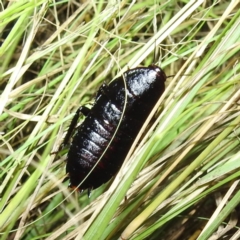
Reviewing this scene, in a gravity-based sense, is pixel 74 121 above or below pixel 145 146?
above

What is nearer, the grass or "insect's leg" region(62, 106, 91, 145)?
the grass

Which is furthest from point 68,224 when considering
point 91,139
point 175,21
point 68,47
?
point 68,47

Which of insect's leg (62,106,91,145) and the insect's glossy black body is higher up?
insect's leg (62,106,91,145)

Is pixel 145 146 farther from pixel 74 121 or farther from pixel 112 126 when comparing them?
pixel 74 121

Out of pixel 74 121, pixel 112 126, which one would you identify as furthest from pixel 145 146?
pixel 74 121

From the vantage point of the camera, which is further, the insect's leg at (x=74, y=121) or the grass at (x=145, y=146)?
the insect's leg at (x=74, y=121)

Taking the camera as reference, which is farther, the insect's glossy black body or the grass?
the insect's glossy black body

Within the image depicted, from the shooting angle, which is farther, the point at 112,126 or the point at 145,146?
the point at 112,126

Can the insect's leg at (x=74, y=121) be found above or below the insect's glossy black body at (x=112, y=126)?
above
